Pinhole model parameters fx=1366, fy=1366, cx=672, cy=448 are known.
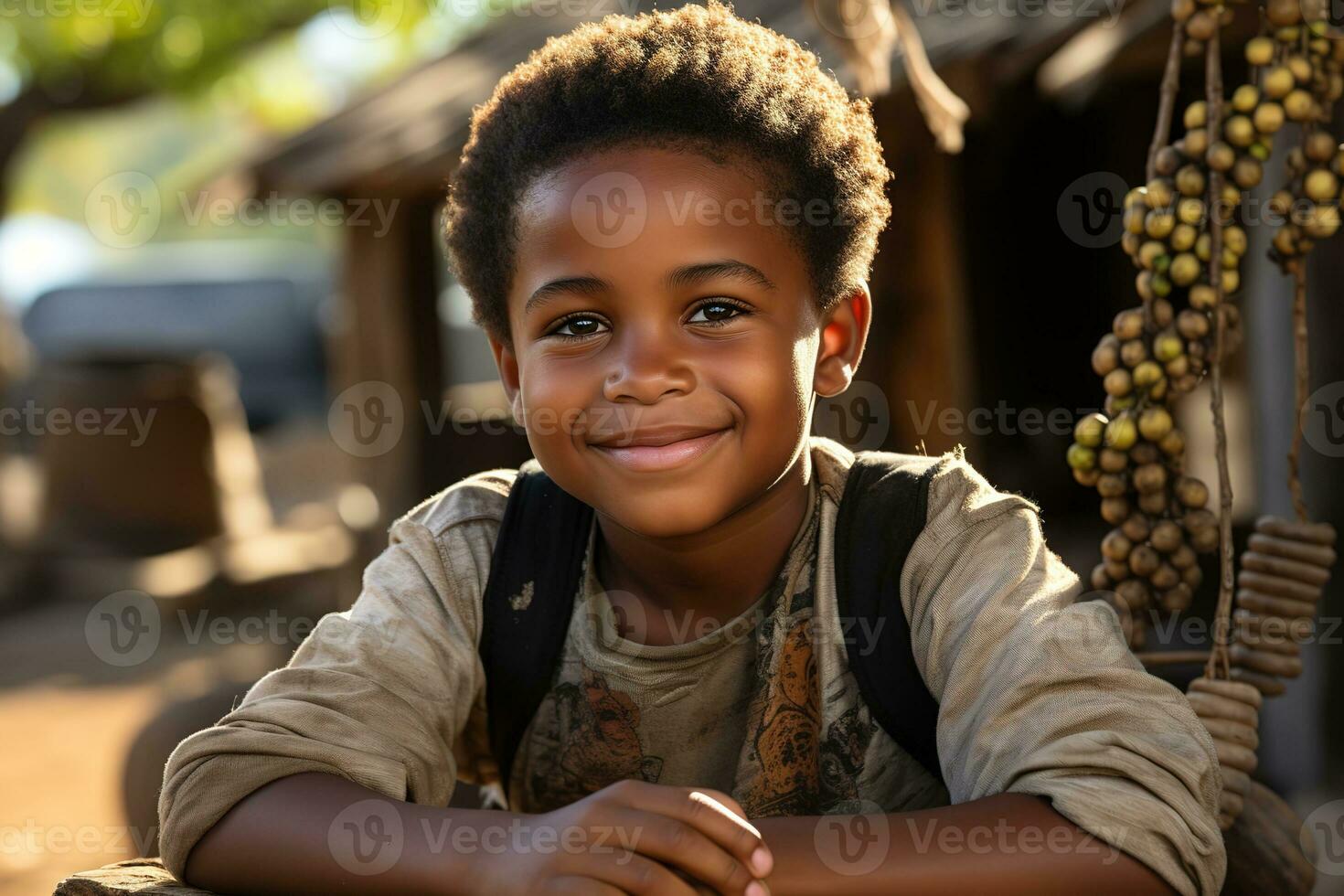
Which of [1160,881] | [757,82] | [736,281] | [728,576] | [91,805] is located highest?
[757,82]

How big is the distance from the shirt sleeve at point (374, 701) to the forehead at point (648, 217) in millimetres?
431

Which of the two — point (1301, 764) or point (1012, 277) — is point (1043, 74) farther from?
point (1012, 277)

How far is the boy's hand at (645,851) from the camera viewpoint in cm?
136

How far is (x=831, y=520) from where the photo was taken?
1923 millimetres

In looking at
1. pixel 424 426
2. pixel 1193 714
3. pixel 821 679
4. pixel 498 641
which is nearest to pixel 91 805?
pixel 424 426

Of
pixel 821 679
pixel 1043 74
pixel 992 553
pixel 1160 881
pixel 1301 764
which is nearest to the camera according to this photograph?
pixel 1160 881

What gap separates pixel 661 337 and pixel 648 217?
0.15 m

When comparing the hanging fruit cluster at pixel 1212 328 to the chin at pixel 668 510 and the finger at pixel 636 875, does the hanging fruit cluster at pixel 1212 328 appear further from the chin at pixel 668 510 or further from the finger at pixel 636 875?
the finger at pixel 636 875

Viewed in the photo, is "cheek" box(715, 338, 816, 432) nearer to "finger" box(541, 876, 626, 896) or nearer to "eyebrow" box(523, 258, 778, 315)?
"eyebrow" box(523, 258, 778, 315)

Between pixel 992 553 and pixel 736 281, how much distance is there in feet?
1.54

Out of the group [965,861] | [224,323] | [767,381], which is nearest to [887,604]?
[767,381]

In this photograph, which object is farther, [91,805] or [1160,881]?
[91,805]

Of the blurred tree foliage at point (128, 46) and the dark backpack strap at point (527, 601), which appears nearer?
the dark backpack strap at point (527, 601)

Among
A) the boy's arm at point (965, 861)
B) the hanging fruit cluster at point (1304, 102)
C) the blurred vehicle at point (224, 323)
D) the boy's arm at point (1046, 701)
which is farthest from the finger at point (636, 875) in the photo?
the blurred vehicle at point (224, 323)
